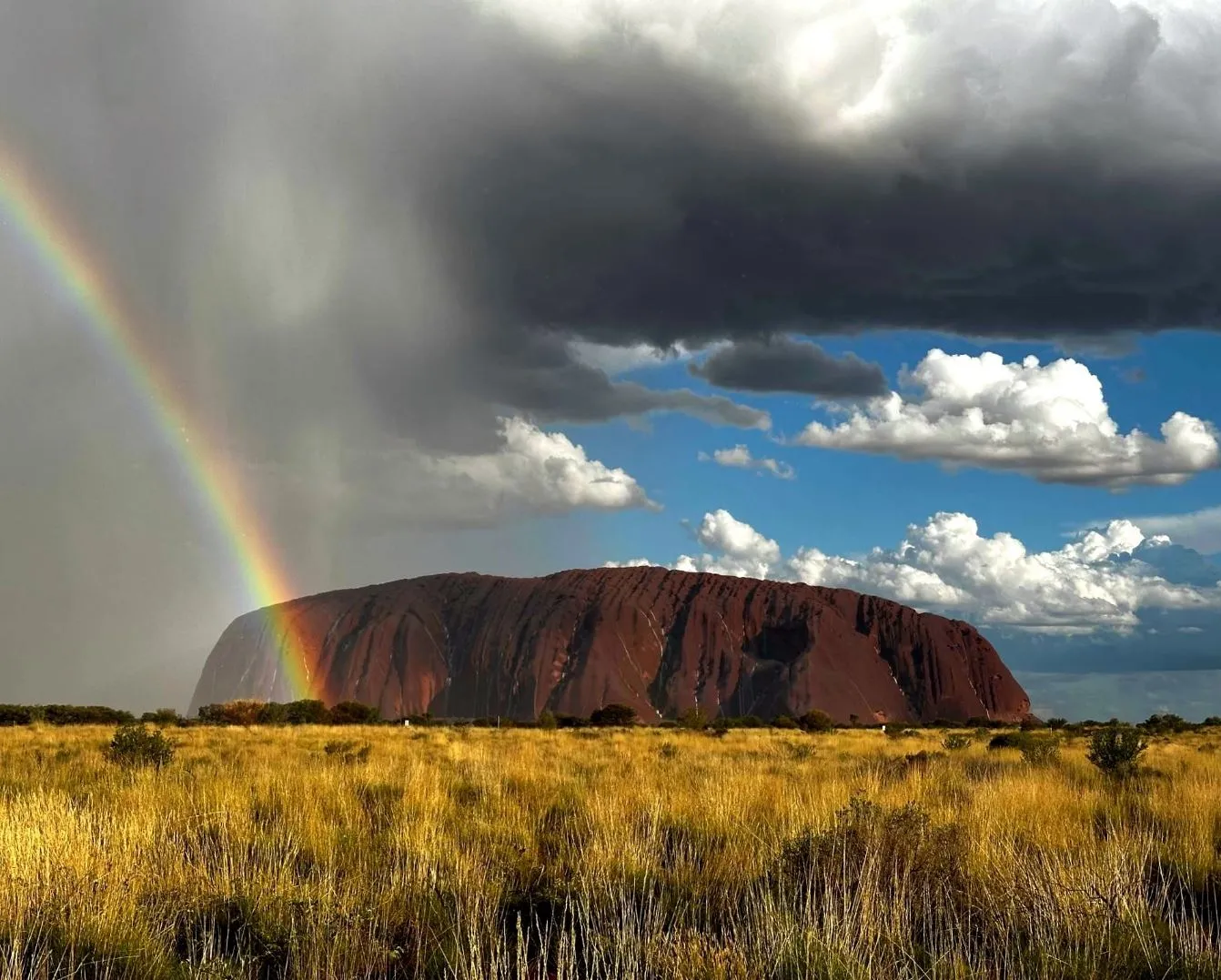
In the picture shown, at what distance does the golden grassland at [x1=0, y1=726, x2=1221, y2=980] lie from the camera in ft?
18.3

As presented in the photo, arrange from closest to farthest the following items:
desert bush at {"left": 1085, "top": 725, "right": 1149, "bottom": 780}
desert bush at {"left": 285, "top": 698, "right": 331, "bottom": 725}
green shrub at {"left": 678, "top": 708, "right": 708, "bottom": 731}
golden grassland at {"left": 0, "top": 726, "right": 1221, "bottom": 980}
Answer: golden grassland at {"left": 0, "top": 726, "right": 1221, "bottom": 980}, desert bush at {"left": 1085, "top": 725, "right": 1149, "bottom": 780}, green shrub at {"left": 678, "top": 708, "right": 708, "bottom": 731}, desert bush at {"left": 285, "top": 698, "right": 331, "bottom": 725}

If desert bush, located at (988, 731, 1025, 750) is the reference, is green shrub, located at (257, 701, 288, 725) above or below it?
below

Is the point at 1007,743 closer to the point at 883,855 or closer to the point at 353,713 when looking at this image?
the point at 883,855

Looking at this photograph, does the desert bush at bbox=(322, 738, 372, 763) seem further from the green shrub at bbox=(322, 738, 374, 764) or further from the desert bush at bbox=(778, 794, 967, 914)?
the desert bush at bbox=(778, 794, 967, 914)

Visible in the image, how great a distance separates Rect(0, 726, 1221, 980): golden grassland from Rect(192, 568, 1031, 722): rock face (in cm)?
11364

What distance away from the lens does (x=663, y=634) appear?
474ft

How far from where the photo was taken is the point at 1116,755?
1848cm

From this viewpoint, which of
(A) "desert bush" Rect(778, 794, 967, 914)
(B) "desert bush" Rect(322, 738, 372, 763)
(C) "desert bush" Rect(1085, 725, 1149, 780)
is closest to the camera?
(A) "desert bush" Rect(778, 794, 967, 914)

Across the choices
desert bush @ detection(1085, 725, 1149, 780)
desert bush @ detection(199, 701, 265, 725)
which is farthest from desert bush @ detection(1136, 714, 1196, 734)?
desert bush @ detection(199, 701, 265, 725)

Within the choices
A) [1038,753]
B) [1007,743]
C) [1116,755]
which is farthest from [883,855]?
[1007,743]

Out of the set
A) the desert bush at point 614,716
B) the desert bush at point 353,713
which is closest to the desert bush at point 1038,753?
the desert bush at point 614,716

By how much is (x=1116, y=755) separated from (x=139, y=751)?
67.0ft

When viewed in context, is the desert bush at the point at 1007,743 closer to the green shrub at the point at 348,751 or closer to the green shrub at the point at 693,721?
the green shrub at the point at 348,751

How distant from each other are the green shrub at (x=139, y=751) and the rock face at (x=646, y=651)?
108 meters
